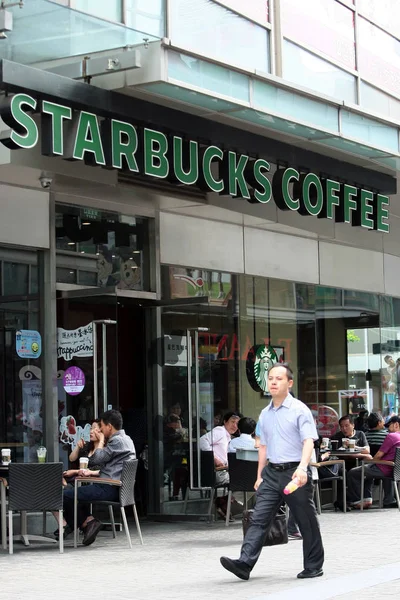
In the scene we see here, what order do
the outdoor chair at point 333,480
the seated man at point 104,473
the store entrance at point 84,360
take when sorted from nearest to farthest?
the seated man at point 104,473
the store entrance at point 84,360
the outdoor chair at point 333,480

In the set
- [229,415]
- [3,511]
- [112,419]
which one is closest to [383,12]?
[229,415]

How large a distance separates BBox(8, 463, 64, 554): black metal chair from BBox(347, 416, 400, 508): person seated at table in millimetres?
5992

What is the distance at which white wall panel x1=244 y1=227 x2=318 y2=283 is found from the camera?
57.0 ft

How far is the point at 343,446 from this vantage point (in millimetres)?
16453

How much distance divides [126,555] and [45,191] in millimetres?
4712

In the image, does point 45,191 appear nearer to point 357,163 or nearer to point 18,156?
point 18,156

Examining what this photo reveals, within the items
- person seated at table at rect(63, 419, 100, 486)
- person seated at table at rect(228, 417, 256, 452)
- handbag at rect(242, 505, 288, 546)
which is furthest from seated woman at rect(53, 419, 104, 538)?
handbag at rect(242, 505, 288, 546)

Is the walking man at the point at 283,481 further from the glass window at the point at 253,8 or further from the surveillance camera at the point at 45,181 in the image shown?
the glass window at the point at 253,8

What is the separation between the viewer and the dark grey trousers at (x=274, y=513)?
8.67m

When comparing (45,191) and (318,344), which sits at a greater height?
(45,191)

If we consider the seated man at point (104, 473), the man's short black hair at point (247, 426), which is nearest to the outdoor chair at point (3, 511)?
the seated man at point (104, 473)

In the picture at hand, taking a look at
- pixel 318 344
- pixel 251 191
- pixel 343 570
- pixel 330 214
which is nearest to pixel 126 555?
pixel 343 570

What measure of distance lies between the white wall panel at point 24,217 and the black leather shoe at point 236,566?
5706mm

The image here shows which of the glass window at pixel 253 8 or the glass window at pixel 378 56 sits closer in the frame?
the glass window at pixel 253 8
